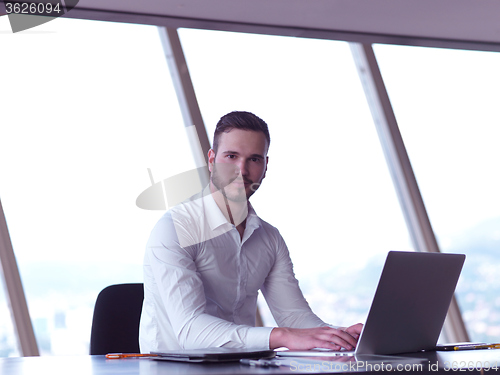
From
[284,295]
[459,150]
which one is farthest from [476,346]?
[459,150]

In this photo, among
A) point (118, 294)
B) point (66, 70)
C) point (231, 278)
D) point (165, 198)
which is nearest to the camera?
point (231, 278)

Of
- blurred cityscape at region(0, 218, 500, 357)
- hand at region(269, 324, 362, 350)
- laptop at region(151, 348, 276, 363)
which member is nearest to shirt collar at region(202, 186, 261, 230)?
hand at region(269, 324, 362, 350)

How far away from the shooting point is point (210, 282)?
6.15ft

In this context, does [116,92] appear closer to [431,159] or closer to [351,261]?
[351,261]

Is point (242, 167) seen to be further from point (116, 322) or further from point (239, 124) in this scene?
point (116, 322)

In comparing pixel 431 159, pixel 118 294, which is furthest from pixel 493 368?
pixel 431 159

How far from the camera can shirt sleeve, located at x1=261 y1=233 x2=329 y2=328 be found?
6.51 ft

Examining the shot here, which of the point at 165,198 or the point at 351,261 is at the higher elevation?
the point at 165,198

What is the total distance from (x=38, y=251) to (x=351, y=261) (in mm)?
2022

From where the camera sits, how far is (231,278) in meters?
1.91

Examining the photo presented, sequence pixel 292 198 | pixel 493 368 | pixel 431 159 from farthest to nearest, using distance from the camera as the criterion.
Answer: pixel 431 159, pixel 292 198, pixel 493 368

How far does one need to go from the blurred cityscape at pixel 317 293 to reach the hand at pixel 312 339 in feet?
5.81

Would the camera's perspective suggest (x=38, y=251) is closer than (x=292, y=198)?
Yes

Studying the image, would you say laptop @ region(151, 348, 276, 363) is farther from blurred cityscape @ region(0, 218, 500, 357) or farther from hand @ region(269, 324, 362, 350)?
blurred cityscape @ region(0, 218, 500, 357)
